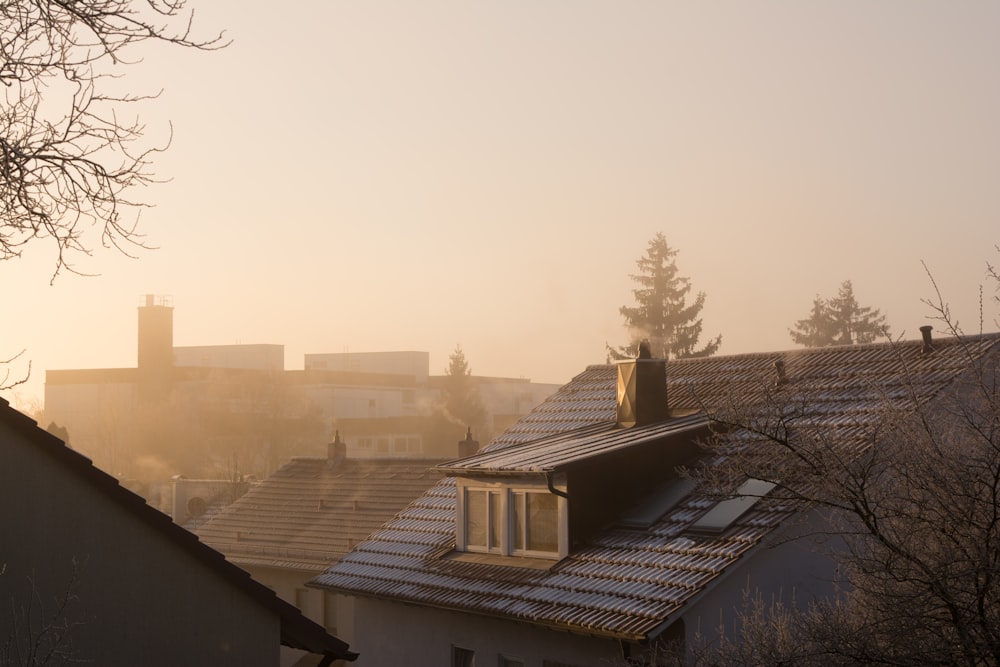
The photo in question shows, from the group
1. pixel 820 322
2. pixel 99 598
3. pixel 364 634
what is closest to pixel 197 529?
pixel 364 634

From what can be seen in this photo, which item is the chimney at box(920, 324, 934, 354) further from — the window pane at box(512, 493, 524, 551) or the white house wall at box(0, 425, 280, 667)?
the white house wall at box(0, 425, 280, 667)

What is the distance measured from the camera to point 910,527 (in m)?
9.41

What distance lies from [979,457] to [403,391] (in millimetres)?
101354

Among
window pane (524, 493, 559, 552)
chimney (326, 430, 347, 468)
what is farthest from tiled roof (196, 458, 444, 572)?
window pane (524, 493, 559, 552)

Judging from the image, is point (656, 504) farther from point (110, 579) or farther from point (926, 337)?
point (110, 579)

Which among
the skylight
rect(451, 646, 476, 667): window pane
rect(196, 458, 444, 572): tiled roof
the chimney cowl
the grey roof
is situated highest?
the chimney cowl

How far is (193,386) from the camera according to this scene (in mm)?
90750

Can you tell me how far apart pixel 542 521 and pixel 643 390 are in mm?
3699

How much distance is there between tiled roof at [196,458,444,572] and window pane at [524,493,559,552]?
12.5 meters

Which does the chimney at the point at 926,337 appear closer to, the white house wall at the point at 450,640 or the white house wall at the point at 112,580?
the white house wall at the point at 450,640

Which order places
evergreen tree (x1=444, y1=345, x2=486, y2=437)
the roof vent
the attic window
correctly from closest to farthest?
the attic window → the roof vent → evergreen tree (x1=444, y1=345, x2=486, y2=437)

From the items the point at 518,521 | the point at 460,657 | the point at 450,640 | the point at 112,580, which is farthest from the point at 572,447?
the point at 112,580

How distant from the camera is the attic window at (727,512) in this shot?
55.6ft

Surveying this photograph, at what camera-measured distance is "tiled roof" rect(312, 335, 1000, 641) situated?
1627cm
